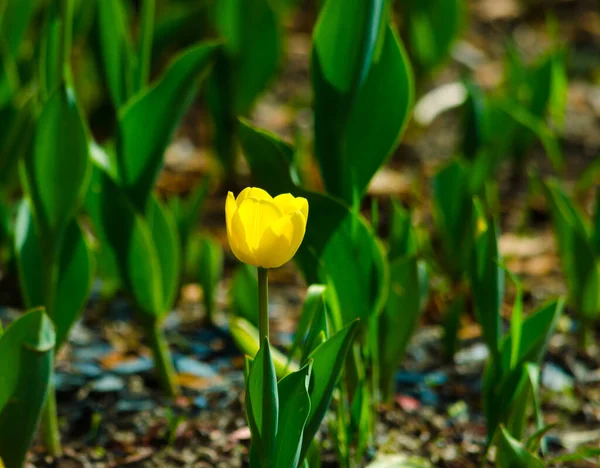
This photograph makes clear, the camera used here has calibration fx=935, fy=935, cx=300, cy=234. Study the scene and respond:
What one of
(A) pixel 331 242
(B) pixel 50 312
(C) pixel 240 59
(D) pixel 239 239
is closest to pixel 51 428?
(B) pixel 50 312

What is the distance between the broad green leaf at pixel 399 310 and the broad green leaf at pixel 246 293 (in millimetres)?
251

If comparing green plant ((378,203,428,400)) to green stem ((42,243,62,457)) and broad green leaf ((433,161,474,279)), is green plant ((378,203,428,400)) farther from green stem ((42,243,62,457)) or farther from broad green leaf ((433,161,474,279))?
green stem ((42,243,62,457))

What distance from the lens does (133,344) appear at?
1.84 meters

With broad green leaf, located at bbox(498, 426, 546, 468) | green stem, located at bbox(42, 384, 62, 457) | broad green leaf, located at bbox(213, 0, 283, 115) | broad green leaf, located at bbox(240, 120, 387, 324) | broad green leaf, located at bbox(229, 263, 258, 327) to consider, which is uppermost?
broad green leaf, located at bbox(213, 0, 283, 115)

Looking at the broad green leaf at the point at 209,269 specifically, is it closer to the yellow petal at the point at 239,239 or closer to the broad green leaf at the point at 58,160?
the broad green leaf at the point at 58,160

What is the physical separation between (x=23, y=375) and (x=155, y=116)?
47 cm

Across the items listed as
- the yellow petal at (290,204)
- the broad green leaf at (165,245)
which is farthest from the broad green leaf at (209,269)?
the yellow petal at (290,204)

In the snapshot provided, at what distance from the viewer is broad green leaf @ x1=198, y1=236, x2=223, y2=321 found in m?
1.80

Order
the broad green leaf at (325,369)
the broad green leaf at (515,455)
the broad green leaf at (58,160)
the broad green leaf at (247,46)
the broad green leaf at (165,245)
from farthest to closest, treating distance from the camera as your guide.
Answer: the broad green leaf at (247,46) < the broad green leaf at (165,245) < the broad green leaf at (58,160) < the broad green leaf at (515,455) < the broad green leaf at (325,369)

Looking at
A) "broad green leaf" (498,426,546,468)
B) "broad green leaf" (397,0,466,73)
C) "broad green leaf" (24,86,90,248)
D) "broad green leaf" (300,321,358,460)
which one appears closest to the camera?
"broad green leaf" (300,321,358,460)

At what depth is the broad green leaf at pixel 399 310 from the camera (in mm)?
1491

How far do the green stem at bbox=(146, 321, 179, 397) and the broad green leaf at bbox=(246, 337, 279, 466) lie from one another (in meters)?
0.56

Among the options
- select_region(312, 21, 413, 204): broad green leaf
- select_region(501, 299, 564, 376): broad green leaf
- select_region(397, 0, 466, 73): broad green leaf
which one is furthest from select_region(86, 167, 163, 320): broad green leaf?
select_region(397, 0, 466, 73): broad green leaf

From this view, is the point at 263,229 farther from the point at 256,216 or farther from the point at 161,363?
the point at 161,363
